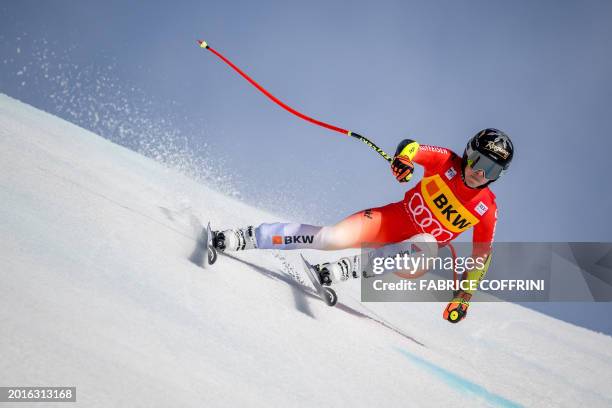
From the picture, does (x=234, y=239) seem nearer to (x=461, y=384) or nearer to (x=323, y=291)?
(x=323, y=291)

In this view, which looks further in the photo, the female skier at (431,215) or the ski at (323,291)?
the female skier at (431,215)

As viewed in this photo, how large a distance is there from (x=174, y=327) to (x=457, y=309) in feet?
8.91

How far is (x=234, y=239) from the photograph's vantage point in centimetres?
375

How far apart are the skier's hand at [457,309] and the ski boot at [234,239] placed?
63.5 inches

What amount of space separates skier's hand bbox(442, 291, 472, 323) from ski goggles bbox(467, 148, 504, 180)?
3.19 ft

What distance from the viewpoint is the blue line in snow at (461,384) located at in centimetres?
278

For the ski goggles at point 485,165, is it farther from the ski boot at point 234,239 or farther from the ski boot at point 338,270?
the ski boot at point 234,239

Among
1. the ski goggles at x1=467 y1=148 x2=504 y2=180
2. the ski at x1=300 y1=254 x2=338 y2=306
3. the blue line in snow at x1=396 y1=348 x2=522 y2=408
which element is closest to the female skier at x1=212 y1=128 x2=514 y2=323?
the ski goggles at x1=467 y1=148 x2=504 y2=180

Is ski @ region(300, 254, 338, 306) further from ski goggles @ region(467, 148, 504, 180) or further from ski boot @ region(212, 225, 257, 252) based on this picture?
ski goggles @ region(467, 148, 504, 180)

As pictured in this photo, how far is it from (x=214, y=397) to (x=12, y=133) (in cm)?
360

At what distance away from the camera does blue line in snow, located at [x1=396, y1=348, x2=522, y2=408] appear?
2.78m

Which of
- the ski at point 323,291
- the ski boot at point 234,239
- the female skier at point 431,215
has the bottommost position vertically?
the ski at point 323,291

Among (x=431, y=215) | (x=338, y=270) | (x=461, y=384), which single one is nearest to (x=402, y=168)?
(x=431, y=215)

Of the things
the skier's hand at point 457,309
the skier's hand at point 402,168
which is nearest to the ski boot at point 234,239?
the skier's hand at point 402,168
